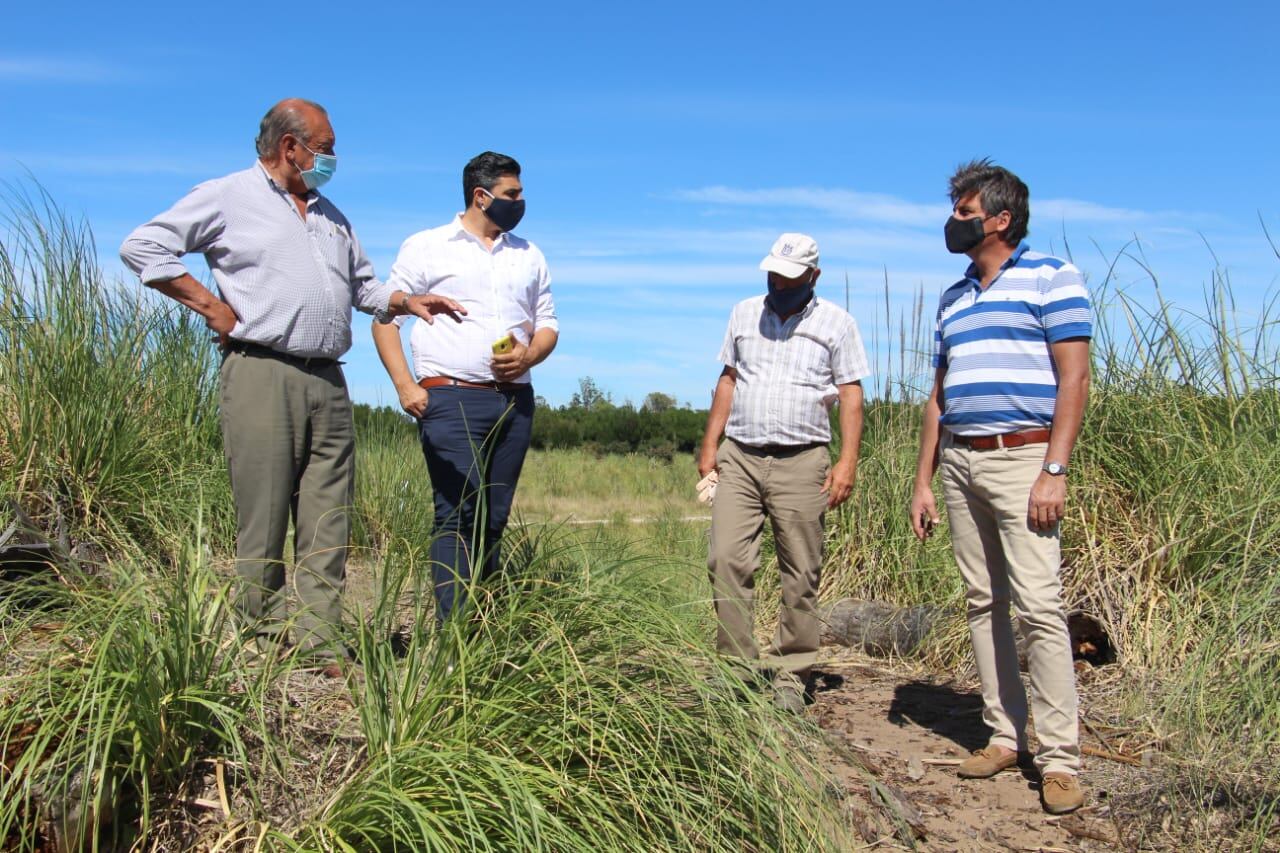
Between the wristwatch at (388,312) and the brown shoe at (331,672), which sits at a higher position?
the wristwatch at (388,312)

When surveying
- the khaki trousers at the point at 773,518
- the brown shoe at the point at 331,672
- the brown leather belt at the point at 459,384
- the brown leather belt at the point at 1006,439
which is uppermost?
the brown leather belt at the point at 459,384

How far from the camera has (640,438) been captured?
2492cm

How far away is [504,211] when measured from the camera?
4.86 metres

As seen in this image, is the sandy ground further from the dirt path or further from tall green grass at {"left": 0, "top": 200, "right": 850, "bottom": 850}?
tall green grass at {"left": 0, "top": 200, "right": 850, "bottom": 850}

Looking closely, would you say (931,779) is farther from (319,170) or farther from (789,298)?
(319,170)

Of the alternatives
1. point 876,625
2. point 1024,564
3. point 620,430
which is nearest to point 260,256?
point 1024,564

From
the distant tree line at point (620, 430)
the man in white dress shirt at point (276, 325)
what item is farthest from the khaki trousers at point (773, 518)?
the distant tree line at point (620, 430)

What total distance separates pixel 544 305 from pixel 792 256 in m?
1.08

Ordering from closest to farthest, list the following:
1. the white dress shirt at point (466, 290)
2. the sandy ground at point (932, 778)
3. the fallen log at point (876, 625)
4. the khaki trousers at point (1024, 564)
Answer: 1. the sandy ground at point (932, 778)
2. the khaki trousers at point (1024, 564)
3. the white dress shirt at point (466, 290)
4. the fallen log at point (876, 625)

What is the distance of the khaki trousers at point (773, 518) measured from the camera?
5117 mm

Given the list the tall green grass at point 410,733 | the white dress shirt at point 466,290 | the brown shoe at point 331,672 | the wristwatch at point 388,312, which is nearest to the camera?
the tall green grass at point 410,733

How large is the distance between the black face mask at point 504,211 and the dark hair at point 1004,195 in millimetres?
1763

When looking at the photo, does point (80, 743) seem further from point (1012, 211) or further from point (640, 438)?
point (640, 438)

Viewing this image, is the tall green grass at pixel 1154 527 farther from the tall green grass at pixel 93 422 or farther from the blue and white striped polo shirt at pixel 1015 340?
the tall green grass at pixel 93 422
